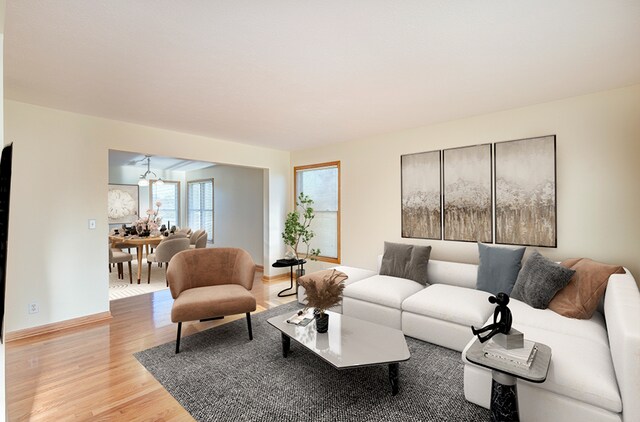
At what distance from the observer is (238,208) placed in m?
6.93

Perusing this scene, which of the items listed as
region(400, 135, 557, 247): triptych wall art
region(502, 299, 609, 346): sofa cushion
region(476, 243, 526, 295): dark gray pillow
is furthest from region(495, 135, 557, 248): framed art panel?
region(502, 299, 609, 346): sofa cushion

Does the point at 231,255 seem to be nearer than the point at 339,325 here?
No

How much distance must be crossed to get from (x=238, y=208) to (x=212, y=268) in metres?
3.54

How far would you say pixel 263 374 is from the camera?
241cm

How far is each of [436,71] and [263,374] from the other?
287 cm

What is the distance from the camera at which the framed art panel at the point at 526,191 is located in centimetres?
317

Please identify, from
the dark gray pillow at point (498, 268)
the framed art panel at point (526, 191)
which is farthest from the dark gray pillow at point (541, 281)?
the framed art panel at point (526, 191)

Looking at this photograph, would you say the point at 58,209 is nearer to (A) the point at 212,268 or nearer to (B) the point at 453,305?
(A) the point at 212,268

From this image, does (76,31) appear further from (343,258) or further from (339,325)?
(343,258)

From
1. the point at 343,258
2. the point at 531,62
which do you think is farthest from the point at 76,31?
the point at 343,258

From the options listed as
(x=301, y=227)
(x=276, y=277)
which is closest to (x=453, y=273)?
(x=301, y=227)

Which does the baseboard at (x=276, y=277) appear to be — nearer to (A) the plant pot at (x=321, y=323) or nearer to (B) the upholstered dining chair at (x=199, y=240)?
(B) the upholstered dining chair at (x=199, y=240)

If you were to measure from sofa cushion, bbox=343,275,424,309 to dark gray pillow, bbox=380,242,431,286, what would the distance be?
0.09 m

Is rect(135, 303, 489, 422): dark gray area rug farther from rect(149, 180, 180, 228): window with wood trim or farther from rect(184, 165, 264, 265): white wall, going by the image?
rect(149, 180, 180, 228): window with wood trim
